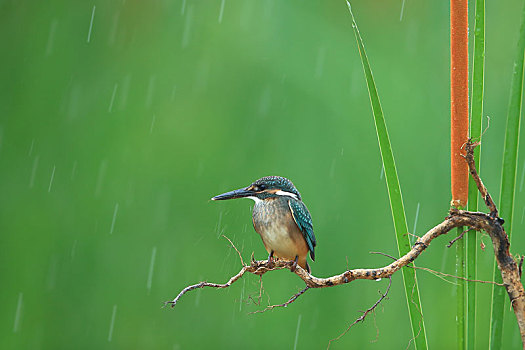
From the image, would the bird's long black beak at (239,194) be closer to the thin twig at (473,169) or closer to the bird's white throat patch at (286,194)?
the bird's white throat patch at (286,194)

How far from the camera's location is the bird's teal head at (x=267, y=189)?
67cm

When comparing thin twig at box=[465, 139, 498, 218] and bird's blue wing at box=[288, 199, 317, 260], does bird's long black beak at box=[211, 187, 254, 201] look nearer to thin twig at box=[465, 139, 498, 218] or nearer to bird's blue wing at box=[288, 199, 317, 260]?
bird's blue wing at box=[288, 199, 317, 260]

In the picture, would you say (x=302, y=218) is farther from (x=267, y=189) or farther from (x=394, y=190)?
(x=394, y=190)

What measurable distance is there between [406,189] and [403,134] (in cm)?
20

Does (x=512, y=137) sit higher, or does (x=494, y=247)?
(x=512, y=137)

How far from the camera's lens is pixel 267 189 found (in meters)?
0.70

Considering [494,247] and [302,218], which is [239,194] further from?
[494,247]

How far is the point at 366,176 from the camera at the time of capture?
75.2 inches

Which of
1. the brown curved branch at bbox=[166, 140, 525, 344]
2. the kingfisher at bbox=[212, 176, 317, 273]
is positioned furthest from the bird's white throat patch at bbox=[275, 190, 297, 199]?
the brown curved branch at bbox=[166, 140, 525, 344]

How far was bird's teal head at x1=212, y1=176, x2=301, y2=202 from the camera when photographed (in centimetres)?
67

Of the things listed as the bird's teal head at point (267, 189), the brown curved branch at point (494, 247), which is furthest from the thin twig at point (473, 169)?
the bird's teal head at point (267, 189)

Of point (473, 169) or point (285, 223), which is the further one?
point (285, 223)

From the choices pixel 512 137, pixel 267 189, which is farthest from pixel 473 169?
pixel 267 189

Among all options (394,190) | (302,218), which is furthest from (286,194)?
(394,190)
